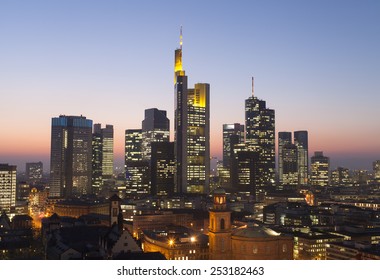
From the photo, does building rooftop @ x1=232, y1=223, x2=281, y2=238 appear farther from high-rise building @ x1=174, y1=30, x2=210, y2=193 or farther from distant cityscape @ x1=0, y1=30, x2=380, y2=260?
high-rise building @ x1=174, y1=30, x2=210, y2=193

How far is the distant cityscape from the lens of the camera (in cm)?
4762

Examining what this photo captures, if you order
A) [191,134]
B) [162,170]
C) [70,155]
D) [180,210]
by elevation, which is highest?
[191,134]

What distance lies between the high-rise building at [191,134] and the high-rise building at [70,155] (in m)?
42.8

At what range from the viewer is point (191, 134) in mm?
169375

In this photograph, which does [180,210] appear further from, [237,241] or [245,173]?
[245,173]

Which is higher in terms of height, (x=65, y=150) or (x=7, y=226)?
(x=65, y=150)

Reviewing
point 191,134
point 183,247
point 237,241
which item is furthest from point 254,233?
point 191,134

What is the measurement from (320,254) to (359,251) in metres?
12.0

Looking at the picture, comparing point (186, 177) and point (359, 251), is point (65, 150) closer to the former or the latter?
point (186, 177)

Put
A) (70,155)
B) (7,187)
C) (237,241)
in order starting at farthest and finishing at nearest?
(70,155) < (7,187) < (237,241)

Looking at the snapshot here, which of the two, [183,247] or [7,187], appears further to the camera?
[7,187]

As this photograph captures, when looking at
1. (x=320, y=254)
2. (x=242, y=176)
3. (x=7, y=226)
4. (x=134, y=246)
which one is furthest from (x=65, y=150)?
(x=134, y=246)

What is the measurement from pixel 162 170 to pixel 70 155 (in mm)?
52395

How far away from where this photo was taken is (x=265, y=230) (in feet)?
160
